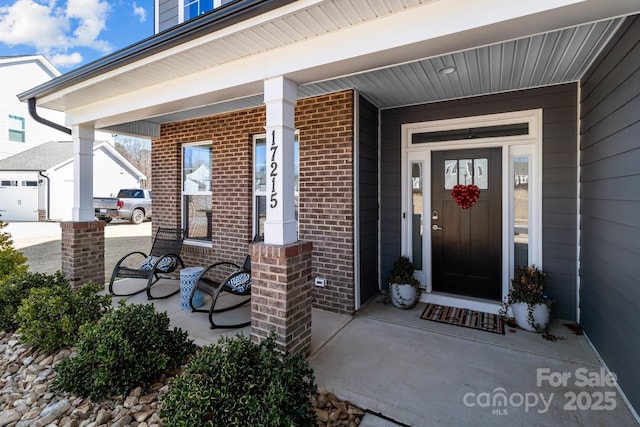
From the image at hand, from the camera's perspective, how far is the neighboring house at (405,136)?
2172 millimetres

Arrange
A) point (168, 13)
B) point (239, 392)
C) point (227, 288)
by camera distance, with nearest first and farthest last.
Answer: point (239, 392) < point (227, 288) < point (168, 13)

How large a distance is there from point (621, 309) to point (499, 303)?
1.54 m

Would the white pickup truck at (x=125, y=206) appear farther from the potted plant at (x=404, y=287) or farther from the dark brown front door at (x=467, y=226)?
the dark brown front door at (x=467, y=226)

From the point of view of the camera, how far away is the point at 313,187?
13.2ft

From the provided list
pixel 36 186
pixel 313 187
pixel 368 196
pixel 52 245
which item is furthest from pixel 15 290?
pixel 36 186

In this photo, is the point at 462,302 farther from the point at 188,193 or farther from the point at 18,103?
the point at 18,103

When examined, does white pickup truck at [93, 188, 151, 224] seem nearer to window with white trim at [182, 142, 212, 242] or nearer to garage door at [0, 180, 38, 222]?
garage door at [0, 180, 38, 222]

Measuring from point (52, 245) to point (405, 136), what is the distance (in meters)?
Answer: 9.85

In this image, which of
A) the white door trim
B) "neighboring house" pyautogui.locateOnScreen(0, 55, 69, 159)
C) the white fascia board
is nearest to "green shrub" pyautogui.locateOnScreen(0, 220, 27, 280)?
the white fascia board

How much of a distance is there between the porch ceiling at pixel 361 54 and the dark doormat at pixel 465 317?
2576mm

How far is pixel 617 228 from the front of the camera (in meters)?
2.41

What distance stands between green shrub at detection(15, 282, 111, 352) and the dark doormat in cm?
349

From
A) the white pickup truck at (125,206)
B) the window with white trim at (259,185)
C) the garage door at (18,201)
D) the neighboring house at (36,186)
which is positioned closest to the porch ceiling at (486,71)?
the window with white trim at (259,185)

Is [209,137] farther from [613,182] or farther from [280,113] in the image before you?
[613,182]
